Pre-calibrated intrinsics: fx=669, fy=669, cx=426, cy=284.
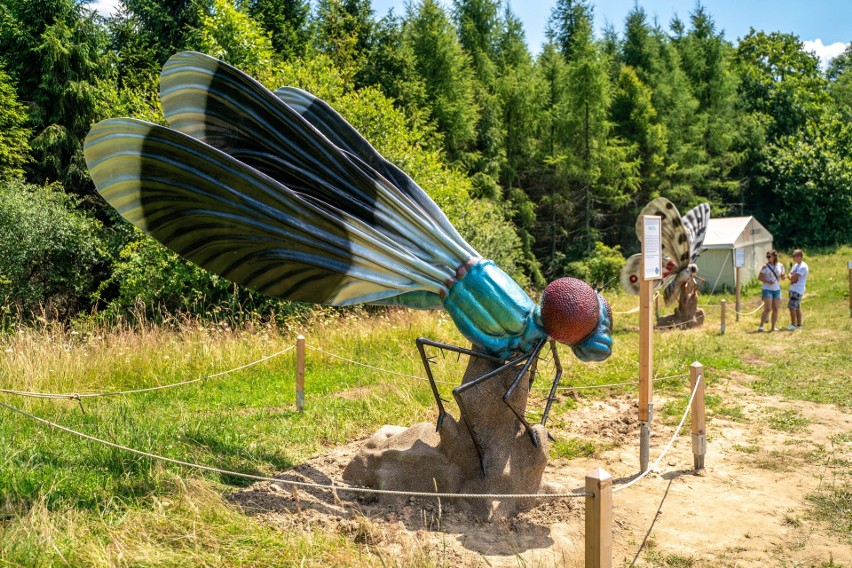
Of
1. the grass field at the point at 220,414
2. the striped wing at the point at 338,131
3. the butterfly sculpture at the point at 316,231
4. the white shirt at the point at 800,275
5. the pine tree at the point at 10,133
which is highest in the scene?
the pine tree at the point at 10,133

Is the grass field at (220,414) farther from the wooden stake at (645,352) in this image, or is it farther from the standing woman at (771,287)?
the wooden stake at (645,352)

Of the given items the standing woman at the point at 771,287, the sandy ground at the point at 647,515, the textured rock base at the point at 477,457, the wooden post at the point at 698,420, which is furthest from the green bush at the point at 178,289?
the standing woman at the point at 771,287

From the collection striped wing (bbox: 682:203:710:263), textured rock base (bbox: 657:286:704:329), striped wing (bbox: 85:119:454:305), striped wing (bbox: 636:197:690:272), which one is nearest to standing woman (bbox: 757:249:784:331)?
textured rock base (bbox: 657:286:704:329)

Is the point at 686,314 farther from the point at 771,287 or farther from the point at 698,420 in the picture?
the point at 698,420

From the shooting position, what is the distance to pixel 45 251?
1332cm

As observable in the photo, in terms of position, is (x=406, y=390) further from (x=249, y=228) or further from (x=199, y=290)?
(x=199, y=290)

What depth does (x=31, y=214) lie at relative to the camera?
500 inches

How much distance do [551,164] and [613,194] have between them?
279cm

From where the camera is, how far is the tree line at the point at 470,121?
13.2m

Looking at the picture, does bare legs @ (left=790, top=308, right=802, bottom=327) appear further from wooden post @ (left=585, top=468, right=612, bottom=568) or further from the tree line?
wooden post @ (left=585, top=468, right=612, bottom=568)

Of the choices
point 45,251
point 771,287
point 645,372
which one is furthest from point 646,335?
point 45,251

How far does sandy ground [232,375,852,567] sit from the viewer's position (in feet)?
12.2

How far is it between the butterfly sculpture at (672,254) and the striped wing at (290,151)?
8.09 metres

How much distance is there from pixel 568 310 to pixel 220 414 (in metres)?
3.54
